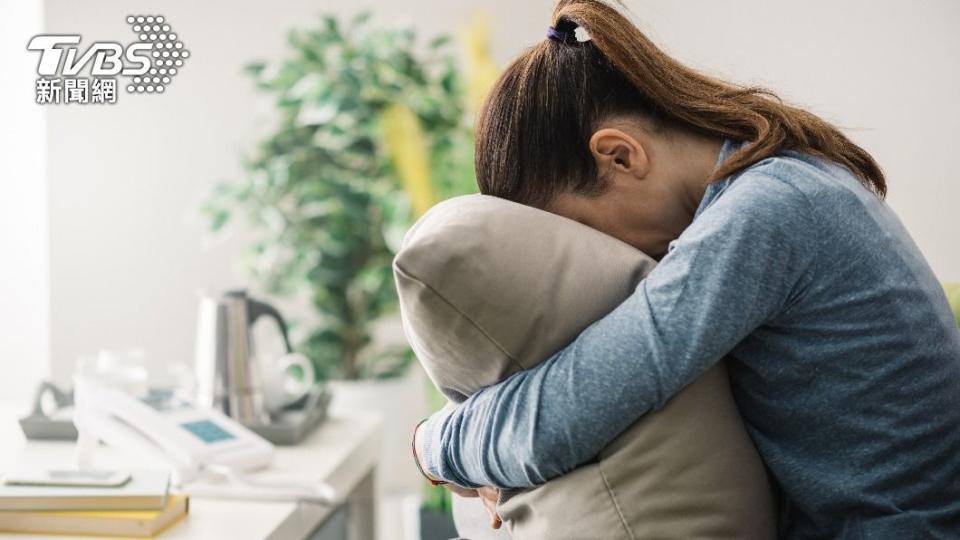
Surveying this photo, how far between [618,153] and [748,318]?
0.76ft

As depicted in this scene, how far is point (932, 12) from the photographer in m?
2.25

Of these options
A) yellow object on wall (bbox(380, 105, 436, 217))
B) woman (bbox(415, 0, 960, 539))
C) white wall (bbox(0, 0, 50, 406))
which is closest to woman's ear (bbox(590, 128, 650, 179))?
woman (bbox(415, 0, 960, 539))

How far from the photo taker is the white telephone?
1.40m

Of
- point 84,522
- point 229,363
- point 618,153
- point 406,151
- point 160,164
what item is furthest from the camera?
point 160,164

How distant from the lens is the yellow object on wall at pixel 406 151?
2.62 metres

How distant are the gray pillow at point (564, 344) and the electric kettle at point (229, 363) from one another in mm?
854

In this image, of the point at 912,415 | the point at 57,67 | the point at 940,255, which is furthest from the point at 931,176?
the point at 57,67

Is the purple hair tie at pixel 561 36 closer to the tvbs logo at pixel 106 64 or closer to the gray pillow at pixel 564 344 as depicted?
the gray pillow at pixel 564 344

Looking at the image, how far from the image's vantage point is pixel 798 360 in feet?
2.97

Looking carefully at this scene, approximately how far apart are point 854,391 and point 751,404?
10 centimetres

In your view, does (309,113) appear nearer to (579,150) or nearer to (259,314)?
(259,314)

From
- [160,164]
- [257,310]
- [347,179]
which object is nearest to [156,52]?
[160,164]

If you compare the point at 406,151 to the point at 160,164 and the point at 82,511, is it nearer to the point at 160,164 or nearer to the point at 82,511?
the point at 160,164

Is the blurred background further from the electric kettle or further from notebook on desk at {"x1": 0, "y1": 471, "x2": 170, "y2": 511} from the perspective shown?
notebook on desk at {"x1": 0, "y1": 471, "x2": 170, "y2": 511}
